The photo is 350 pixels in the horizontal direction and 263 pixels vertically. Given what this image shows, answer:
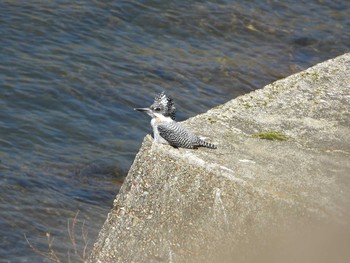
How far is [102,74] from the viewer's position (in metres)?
11.6

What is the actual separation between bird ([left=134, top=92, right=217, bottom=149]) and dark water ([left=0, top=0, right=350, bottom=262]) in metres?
2.76

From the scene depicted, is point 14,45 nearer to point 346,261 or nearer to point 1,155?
point 1,155

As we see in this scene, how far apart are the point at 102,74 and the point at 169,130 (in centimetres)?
658

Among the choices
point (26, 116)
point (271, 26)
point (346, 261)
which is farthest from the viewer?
point (271, 26)

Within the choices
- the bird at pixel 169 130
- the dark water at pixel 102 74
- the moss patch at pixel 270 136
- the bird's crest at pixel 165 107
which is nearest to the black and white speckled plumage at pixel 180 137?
the bird at pixel 169 130

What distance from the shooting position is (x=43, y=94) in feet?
35.4

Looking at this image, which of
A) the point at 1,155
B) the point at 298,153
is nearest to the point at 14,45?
the point at 1,155

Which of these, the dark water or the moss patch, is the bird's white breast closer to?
the moss patch

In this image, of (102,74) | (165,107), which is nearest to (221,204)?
(165,107)

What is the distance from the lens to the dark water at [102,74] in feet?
29.2

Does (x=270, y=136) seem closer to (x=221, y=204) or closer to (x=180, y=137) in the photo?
(x=180, y=137)

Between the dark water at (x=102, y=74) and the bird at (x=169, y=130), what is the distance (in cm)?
276

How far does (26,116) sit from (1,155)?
3.14ft

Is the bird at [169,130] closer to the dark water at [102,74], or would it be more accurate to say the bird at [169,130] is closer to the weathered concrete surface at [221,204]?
the weathered concrete surface at [221,204]
